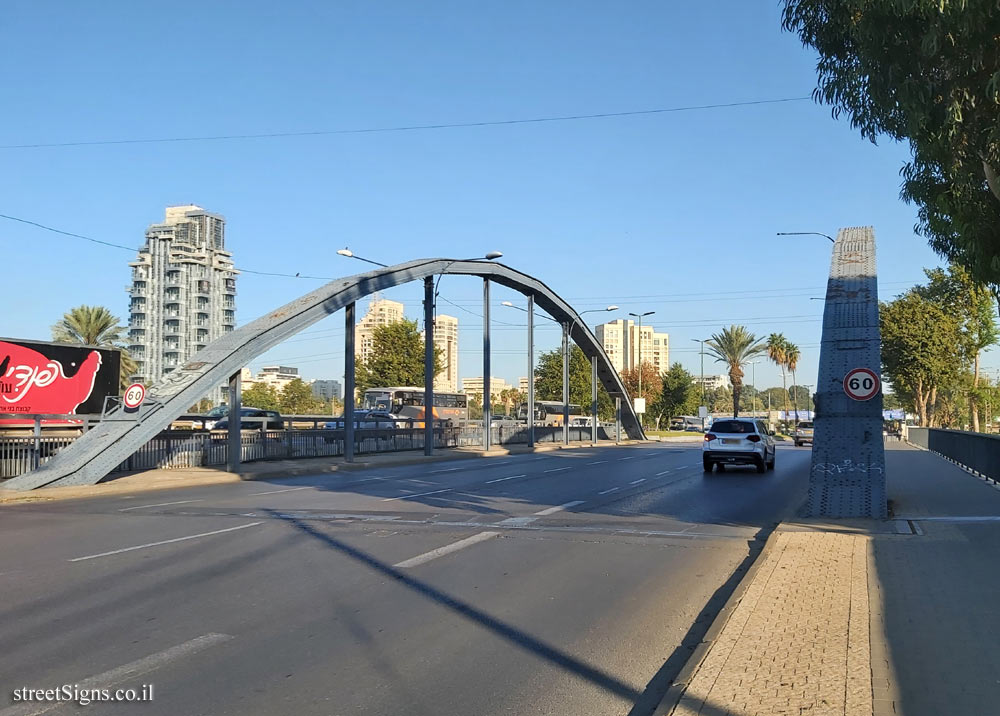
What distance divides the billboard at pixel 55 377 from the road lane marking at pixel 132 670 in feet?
64.6

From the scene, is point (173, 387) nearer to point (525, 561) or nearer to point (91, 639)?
point (525, 561)

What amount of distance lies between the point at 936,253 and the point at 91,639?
14.7 m

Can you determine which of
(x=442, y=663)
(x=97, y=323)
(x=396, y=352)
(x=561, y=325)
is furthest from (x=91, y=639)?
(x=396, y=352)

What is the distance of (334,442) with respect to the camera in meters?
34.3

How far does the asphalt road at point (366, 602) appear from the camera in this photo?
5496 millimetres

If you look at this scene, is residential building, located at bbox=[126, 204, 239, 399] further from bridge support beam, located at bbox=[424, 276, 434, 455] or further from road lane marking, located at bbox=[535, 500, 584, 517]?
road lane marking, located at bbox=[535, 500, 584, 517]

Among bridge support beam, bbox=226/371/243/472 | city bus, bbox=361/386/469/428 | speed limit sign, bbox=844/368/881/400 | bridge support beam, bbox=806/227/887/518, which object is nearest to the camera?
bridge support beam, bbox=806/227/887/518

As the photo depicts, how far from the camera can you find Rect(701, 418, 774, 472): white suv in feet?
86.7

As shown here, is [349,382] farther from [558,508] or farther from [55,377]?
[558,508]

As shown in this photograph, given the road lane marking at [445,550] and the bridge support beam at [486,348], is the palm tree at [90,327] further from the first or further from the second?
the road lane marking at [445,550]

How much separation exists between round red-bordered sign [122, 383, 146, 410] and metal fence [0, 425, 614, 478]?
2.34m

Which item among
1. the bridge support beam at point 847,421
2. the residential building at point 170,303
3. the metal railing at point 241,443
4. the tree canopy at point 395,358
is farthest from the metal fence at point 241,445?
the residential building at point 170,303

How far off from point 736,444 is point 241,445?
650 inches

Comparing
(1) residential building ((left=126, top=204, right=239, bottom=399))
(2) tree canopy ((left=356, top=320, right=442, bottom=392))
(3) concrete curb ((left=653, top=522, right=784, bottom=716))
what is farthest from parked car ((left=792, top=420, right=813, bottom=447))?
(1) residential building ((left=126, top=204, right=239, bottom=399))
